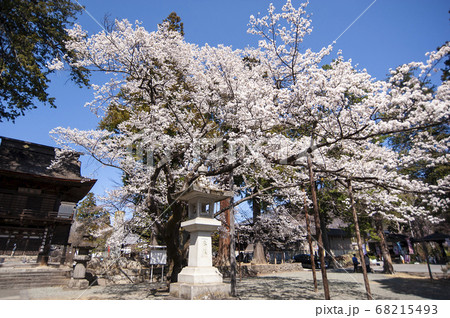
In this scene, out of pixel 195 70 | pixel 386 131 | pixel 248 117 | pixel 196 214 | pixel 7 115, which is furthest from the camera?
pixel 7 115

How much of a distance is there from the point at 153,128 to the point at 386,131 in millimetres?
7418

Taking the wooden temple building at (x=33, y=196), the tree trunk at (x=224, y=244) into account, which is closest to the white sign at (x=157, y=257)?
the tree trunk at (x=224, y=244)

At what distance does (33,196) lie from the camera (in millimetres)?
15820

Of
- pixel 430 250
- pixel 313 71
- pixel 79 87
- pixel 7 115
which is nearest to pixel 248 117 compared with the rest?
pixel 313 71

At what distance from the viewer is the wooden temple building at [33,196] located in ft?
46.9

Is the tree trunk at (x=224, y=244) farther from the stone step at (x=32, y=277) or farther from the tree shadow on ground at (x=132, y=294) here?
the stone step at (x=32, y=277)

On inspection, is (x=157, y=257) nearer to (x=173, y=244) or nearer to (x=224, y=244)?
(x=173, y=244)

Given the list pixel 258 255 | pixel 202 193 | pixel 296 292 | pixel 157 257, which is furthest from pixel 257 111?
pixel 258 255

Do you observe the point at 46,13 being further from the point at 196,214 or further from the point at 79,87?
the point at 196,214

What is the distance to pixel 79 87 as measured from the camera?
37.1ft

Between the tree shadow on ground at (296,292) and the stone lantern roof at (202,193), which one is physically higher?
the stone lantern roof at (202,193)

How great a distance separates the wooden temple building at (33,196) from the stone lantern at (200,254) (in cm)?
1023

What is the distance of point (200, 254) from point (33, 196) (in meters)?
15.4

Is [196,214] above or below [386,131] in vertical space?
below
